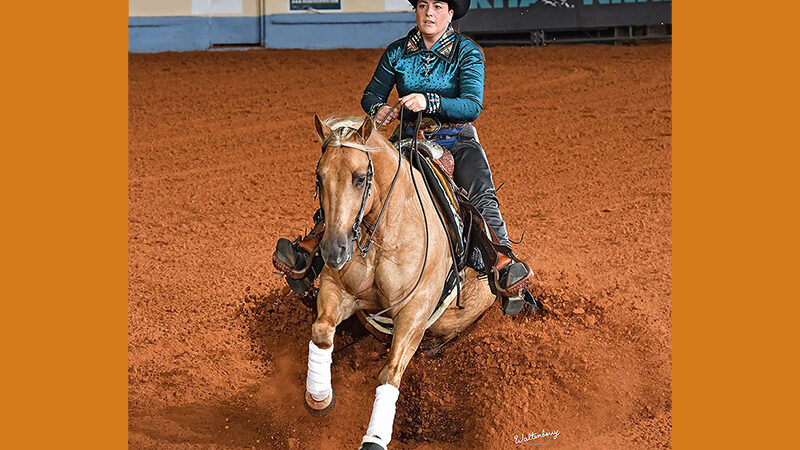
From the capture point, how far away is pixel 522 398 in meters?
5.88

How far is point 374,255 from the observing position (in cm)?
500

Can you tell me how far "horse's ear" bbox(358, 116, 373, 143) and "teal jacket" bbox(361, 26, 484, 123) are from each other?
78cm

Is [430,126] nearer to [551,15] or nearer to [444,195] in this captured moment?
[444,195]

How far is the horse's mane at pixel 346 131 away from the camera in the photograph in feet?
14.9

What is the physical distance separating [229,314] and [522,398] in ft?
7.98

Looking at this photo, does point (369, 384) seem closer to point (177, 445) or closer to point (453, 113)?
point (177, 445)

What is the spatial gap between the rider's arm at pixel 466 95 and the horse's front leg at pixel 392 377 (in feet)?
3.91

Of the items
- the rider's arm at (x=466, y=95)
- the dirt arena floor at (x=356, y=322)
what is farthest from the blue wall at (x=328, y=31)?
the rider's arm at (x=466, y=95)

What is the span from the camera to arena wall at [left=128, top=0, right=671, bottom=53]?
16.9 metres

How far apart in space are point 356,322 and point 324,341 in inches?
60.5

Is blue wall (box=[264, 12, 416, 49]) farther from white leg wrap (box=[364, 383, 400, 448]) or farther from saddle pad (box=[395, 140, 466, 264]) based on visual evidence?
white leg wrap (box=[364, 383, 400, 448])

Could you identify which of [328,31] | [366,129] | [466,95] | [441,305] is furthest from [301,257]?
[328,31]
